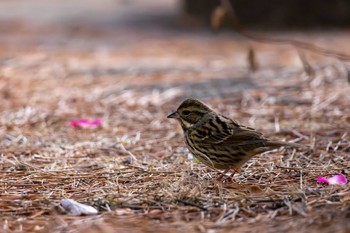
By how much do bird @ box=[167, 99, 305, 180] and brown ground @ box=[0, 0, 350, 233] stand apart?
0.12 meters

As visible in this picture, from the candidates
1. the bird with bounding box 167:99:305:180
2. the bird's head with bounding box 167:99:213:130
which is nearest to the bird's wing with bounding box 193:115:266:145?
the bird with bounding box 167:99:305:180

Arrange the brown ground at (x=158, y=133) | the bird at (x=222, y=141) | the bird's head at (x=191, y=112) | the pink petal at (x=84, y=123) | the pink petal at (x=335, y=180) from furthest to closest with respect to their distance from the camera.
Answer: the pink petal at (x=84, y=123) → the bird's head at (x=191, y=112) → the bird at (x=222, y=141) → the pink petal at (x=335, y=180) → the brown ground at (x=158, y=133)

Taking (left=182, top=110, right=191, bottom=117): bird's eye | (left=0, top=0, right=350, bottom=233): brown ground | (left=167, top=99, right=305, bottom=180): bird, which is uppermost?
(left=182, top=110, right=191, bottom=117): bird's eye

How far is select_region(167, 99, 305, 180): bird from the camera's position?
182 inches

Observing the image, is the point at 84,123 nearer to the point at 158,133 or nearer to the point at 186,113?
the point at 158,133

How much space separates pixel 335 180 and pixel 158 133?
7.23ft

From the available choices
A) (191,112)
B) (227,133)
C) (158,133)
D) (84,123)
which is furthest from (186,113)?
(84,123)

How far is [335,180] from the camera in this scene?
432cm

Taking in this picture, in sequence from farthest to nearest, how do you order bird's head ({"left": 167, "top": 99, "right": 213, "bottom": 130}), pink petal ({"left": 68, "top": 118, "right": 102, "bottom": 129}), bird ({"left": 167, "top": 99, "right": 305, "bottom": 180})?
pink petal ({"left": 68, "top": 118, "right": 102, "bottom": 129}) → bird's head ({"left": 167, "top": 99, "right": 213, "bottom": 130}) → bird ({"left": 167, "top": 99, "right": 305, "bottom": 180})

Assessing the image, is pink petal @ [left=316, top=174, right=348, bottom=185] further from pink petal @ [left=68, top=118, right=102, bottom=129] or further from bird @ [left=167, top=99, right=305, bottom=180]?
pink petal @ [left=68, top=118, right=102, bottom=129]

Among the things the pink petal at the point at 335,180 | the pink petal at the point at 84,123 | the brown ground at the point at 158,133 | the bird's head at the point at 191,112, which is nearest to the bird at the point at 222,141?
the bird's head at the point at 191,112

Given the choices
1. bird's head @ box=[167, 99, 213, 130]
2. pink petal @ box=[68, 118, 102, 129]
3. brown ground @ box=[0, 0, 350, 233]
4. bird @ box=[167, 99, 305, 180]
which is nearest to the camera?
brown ground @ box=[0, 0, 350, 233]

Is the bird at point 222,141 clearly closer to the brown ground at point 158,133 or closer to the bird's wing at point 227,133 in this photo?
the bird's wing at point 227,133

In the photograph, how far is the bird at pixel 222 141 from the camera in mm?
4633
